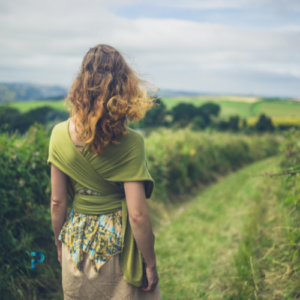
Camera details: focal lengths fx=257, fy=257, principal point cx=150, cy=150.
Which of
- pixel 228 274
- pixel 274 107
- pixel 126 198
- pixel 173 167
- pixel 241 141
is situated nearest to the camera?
pixel 126 198

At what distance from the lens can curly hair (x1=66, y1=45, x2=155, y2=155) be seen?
1396 millimetres

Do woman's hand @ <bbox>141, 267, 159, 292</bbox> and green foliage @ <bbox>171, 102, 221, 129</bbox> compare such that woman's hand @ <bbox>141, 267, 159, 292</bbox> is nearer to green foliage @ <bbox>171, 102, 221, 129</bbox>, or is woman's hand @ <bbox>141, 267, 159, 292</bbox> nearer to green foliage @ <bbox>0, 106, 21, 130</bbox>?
green foliage @ <bbox>0, 106, 21, 130</bbox>

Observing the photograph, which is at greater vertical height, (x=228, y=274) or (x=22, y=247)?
(x=22, y=247)

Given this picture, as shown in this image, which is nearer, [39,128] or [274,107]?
[39,128]

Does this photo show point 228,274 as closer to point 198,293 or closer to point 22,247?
point 198,293

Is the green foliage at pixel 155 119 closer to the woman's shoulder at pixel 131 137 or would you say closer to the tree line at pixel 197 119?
the tree line at pixel 197 119

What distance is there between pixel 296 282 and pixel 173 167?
471cm

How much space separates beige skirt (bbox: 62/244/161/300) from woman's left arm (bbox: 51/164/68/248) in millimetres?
202

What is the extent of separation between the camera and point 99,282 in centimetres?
151

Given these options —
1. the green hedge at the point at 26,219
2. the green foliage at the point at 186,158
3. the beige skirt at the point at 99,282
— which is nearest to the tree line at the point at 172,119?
the green hedge at the point at 26,219

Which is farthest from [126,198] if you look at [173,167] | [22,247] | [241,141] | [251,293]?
[241,141]

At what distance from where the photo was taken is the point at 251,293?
104 inches

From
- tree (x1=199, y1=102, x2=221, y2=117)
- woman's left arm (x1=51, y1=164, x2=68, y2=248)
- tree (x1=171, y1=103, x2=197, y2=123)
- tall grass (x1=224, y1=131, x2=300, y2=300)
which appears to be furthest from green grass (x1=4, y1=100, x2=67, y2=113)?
tree (x1=199, y1=102, x2=221, y2=117)

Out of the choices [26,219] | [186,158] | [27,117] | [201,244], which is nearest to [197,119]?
[186,158]
